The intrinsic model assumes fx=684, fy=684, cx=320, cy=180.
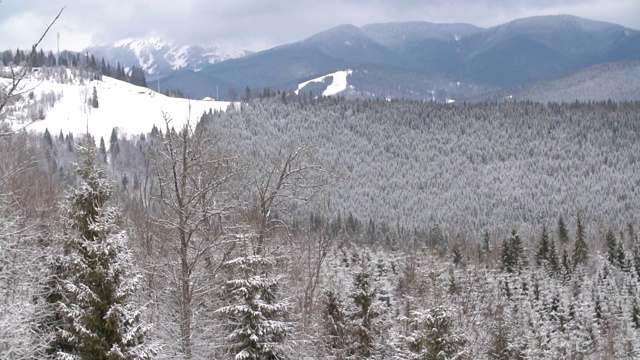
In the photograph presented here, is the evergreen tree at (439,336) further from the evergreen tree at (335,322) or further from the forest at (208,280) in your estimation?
the evergreen tree at (335,322)

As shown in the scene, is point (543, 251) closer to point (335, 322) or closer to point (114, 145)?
point (335, 322)

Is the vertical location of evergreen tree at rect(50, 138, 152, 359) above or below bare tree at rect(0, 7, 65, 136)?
below

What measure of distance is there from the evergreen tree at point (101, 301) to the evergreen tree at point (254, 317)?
363 centimetres

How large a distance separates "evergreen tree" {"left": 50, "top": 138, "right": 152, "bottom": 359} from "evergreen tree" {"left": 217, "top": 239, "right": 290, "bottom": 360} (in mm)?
3628

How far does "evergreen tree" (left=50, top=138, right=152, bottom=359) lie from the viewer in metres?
10.9

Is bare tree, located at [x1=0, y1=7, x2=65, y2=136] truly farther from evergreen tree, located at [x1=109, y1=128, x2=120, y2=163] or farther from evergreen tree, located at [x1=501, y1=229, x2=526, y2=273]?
evergreen tree, located at [x1=109, y1=128, x2=120, y2=163]

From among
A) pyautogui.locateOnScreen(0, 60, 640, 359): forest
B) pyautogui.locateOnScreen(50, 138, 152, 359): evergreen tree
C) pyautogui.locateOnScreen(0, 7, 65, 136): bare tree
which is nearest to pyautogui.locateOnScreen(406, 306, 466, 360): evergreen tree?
pyautogui.locateOnScreen(0, 60, 640, 359): forest

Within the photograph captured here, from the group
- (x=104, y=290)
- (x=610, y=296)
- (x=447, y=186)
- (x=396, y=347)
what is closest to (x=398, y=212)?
(x=447, y=186)

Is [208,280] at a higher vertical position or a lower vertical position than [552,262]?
higher

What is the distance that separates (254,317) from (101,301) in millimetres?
4755

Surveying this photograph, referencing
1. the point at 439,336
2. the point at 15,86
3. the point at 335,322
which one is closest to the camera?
the point at 15,86

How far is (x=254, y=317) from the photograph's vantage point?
15227 millimetres

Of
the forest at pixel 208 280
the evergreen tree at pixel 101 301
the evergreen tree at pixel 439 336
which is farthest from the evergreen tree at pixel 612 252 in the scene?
the evergreen tree at pixel 101 301

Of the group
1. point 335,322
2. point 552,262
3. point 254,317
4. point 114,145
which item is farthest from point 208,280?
point 114,145
